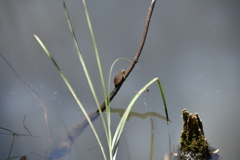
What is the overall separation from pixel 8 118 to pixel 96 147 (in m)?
0.64

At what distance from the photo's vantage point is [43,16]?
267cm

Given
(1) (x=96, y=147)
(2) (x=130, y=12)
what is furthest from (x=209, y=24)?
(1) (x=96, y=147)

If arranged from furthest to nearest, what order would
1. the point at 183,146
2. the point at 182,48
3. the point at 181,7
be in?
the point at 181,7, the point at 182,48, the point at 183,146

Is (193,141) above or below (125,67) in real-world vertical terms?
below

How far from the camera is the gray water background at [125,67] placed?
1786mm

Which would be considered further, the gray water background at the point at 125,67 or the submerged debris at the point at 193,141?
the gray water background at the point at 125,67

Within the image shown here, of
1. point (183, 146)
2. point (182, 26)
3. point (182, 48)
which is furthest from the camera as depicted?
point (182, 26)

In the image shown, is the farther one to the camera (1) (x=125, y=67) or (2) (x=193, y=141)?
(1) (x=125, y=67)

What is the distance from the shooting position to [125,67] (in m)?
2.19

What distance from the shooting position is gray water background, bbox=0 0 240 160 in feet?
5.86

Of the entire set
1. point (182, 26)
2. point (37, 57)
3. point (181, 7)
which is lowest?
point (37, 57)

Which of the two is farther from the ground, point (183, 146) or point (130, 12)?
point (130, 12)

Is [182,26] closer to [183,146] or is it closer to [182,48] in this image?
[182,48]

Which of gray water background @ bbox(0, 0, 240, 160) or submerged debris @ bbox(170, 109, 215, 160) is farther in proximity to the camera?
gray water background @ bbox(0, 0, 240, 160)
